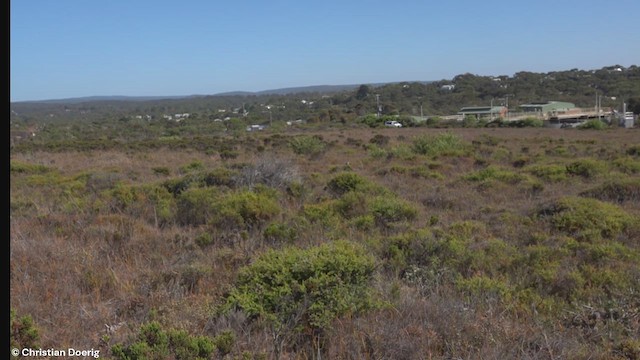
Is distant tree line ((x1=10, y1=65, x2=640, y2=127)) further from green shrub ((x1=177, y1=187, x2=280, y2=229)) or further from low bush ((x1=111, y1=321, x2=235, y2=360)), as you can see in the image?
low bush ((x1=111, y1=321, x2=235, y2=360))

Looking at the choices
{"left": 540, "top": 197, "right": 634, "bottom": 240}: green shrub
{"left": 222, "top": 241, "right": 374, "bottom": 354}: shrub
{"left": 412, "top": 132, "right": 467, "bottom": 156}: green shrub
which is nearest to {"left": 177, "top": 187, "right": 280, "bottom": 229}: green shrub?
{"left": 222, "top": 241, "right": 374, "bottom": 354}: shrub

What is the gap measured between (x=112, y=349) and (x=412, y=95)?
105 metres

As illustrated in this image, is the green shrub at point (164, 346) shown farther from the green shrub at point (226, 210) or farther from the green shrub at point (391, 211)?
the green shrub at point (391, 211)

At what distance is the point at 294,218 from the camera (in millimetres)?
7703

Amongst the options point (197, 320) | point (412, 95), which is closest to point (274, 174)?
point (197, 320)

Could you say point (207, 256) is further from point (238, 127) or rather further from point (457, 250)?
point (238, 127)

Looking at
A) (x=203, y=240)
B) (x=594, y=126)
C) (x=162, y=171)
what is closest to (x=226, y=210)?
(x=203, y=240)

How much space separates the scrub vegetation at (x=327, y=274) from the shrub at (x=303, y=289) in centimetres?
1

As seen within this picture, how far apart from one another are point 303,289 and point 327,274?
1.07 feet

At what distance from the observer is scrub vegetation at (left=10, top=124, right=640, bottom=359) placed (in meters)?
3.40

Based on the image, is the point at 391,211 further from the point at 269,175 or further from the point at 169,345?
the point at 169,345

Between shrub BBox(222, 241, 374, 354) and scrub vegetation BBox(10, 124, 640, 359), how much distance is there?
0.05 feet

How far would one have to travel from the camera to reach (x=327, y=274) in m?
4.22

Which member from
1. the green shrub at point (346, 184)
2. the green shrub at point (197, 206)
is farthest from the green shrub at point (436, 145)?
the green shrub at point (197, 206)
